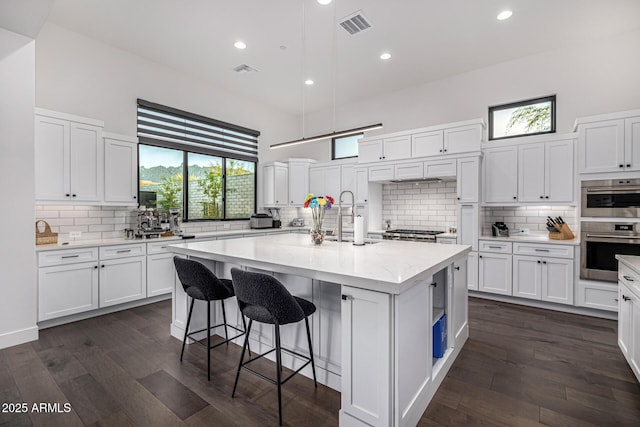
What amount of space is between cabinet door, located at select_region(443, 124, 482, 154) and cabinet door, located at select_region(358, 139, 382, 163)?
110 centimetres

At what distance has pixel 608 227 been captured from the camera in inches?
137

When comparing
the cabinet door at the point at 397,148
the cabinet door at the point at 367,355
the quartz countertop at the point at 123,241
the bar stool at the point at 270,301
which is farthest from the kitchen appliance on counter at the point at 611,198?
the quartz countertop at the point at 123,241

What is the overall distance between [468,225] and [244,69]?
4.20 metres

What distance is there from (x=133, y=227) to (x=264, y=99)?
3460 millimetres

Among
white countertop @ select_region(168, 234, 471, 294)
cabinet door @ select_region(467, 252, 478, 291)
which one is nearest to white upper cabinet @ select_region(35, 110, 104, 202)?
white countertop @ select_region(168, 234, 471, 294)

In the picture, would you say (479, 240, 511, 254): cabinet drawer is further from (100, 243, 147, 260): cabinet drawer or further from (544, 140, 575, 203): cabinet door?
(100, 243, 147, 260): cabinet drawer

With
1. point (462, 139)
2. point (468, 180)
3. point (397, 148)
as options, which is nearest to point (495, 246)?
point (468, 180)

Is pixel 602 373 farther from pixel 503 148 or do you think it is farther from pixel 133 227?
pixel 133 227

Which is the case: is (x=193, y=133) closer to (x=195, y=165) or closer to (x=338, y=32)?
(x=195, y=165)

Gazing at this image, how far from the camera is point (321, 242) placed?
301 cm

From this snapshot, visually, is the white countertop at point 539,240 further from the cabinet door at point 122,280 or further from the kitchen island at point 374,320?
the cabinet door at point 122,280

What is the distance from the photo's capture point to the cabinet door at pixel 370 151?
5289 millimetres

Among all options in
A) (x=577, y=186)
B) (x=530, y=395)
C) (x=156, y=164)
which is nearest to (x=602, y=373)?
(x=530, y=395)

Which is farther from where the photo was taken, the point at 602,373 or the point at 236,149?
the point at 236,149
